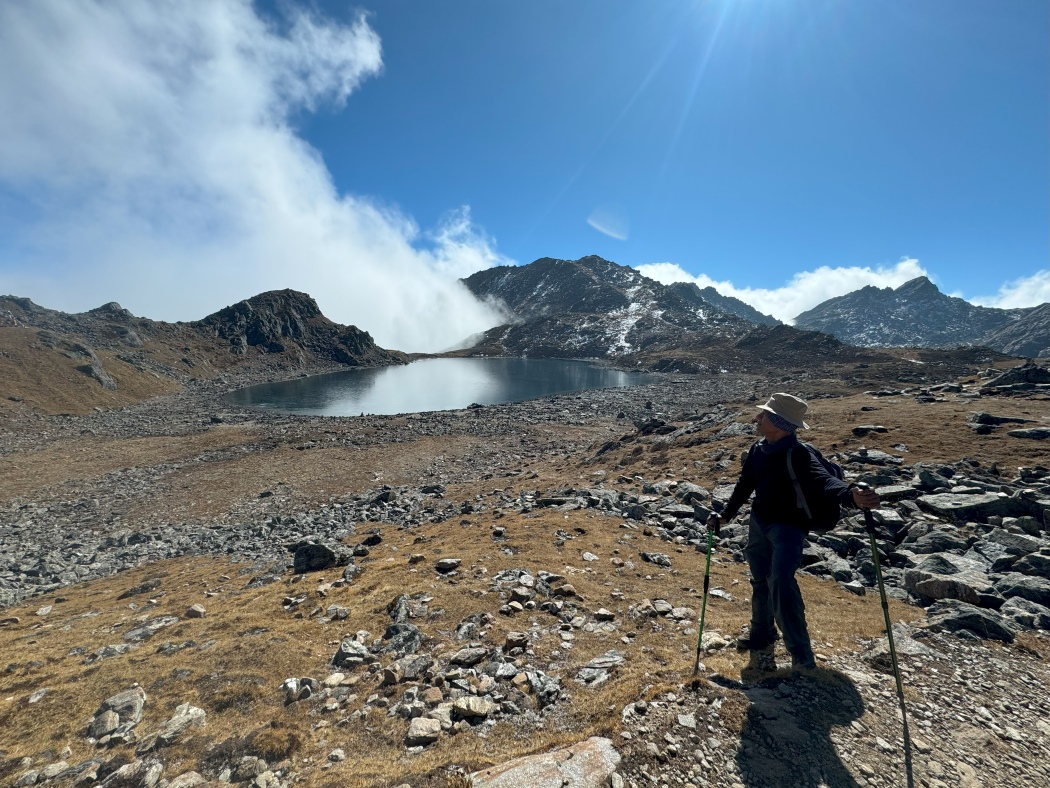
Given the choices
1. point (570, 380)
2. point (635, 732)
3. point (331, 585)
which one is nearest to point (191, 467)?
point (331, 585)

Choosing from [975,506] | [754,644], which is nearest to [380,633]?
[754,644]

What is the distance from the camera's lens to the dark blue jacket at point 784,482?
589 centimetres

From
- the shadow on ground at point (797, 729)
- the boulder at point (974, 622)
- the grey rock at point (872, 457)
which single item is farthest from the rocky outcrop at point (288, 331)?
the boulder at point (974, 622)

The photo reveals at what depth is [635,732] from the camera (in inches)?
203

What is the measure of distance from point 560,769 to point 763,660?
12.5ft

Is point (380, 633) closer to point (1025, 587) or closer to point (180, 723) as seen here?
point (180, 723)

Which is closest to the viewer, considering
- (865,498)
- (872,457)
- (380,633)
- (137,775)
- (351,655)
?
(865,498)

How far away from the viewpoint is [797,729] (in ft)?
16.8

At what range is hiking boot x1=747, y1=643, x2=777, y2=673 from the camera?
21.0 ft

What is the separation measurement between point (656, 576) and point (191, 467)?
114 feet

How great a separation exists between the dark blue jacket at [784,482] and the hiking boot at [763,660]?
7.01 ft

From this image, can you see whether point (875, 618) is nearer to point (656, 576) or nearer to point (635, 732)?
point (656, 576)

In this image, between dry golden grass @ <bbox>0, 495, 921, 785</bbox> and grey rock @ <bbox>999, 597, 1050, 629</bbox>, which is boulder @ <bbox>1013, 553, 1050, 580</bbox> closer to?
grey rock @ <bbox>999, 597, 1050, 629</bbox>

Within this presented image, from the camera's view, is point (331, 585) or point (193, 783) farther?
point (331, 585)
